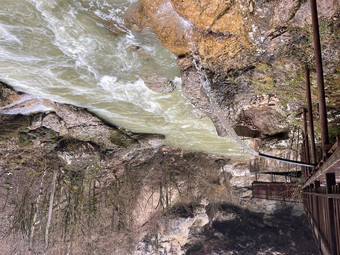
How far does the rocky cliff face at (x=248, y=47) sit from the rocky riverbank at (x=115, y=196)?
10.2 feet

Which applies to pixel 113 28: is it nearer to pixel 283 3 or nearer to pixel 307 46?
pixel 283 3

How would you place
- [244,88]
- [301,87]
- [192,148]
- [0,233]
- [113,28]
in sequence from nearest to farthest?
[113,28]
[301,87]
[244,88]
[0,233]
[192,148]

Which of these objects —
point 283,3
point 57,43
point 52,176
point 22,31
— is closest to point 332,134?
point 283,3

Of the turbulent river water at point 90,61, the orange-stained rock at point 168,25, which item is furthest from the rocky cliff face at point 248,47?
the turbulent river water at point 90,61

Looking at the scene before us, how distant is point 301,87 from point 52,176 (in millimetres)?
5937

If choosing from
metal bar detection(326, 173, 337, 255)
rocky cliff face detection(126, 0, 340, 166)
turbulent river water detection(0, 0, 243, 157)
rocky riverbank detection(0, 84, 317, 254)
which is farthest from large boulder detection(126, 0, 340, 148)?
rocky riverbank detection(0, 84, 317, 254)

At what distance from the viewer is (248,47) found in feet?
11.4

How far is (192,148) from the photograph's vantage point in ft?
25.3

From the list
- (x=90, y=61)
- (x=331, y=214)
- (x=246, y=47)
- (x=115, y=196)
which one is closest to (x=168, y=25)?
(x=246, y=47)

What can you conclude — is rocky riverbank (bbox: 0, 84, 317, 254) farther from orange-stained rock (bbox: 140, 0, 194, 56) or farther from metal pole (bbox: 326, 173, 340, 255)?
metal pole (bbox: 326, 173, 340, 255)

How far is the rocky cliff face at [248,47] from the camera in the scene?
3.01 meters

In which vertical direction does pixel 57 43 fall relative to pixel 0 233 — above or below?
above

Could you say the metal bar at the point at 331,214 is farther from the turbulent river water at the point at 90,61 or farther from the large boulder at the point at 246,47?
the turbulent river water at the point at 90,61

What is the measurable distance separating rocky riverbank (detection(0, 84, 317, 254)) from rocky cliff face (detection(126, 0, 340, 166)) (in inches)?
122
